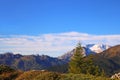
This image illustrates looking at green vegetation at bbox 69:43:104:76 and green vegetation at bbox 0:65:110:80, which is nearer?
green vegetation at bbox 0:65:110:80

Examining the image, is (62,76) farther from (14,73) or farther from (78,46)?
(78,46)

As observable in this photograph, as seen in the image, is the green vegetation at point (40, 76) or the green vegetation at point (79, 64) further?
the green vegetation at point (79, 64)

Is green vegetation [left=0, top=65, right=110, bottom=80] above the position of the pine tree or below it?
below

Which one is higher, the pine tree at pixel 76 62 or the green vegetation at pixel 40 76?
the pine tree at pixel 76 62

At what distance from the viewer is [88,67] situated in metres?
94.2

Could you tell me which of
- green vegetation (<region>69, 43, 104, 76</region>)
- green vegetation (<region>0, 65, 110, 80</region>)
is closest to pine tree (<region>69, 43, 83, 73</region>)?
green vegetation (<region>69, 43, 104, 76</region>)

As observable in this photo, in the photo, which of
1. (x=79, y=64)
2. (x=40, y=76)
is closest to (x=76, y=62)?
(x=79, y=64)

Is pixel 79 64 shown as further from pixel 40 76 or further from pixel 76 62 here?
pixel 40 76

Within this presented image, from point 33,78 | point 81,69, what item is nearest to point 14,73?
point 33,78

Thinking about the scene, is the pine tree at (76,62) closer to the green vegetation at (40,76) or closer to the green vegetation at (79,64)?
the green vegetation at (79,64)

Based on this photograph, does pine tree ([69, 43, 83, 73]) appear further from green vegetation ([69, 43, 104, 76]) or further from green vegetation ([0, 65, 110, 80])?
green vegetation ([0, 65, 110, 80])

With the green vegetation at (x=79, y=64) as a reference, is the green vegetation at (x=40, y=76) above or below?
below

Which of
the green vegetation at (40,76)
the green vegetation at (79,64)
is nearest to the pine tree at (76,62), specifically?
the green vegetation at (79,64)

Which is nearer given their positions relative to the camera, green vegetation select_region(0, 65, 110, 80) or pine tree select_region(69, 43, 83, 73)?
green vegetation select_region(0, 65, 110, 80)
